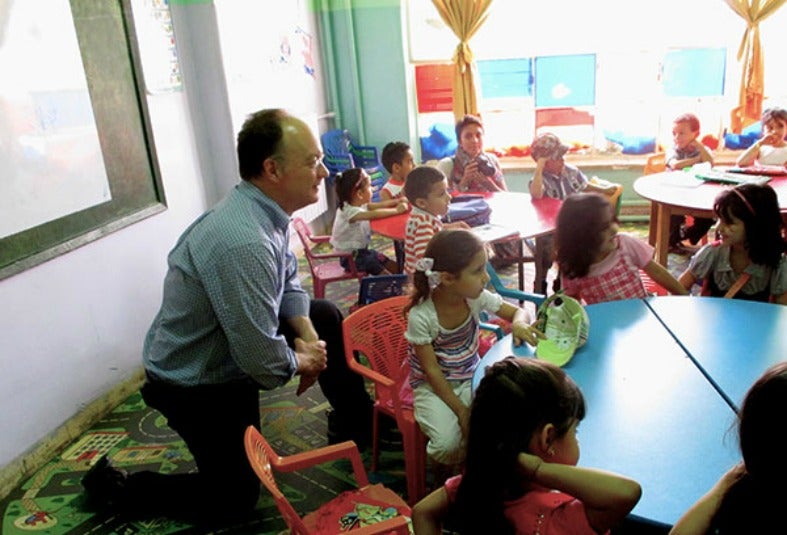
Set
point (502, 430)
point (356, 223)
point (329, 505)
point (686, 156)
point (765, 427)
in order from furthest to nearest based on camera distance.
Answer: point (686, 156)
point (356, 223)
point (329, 505)
point (502, 430)
point (765, 427)

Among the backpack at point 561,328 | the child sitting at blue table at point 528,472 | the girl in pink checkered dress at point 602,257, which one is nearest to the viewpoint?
the child sitting at blue table at point 528,472

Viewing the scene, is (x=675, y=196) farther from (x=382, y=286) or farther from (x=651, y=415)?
(x=651, y=415)

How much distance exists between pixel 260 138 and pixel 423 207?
3.72ft

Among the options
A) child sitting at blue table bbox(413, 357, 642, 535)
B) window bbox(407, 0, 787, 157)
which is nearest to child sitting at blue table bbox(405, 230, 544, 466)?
child sitting at blue table bbox(413, 357, 642, 535)

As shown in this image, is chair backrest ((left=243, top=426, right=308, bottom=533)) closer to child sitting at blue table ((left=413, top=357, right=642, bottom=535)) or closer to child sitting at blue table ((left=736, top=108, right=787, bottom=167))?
child sitting at blue table ((left=413, top=357, right=642, bottom=535))

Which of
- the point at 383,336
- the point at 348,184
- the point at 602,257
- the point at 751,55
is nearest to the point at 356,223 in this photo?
the point at 348,184

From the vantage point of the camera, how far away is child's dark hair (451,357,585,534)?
3.78ft

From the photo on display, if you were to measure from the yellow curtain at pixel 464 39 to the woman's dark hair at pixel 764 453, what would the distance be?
185 inches

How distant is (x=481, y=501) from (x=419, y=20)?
518 cm

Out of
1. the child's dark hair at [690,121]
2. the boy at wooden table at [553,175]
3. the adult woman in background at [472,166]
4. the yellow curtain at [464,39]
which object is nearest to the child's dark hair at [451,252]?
the boy at wooden table at [553,175]

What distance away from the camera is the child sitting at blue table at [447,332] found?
1885mm

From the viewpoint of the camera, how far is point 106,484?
7.42ft

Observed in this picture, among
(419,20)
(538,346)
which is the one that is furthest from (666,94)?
(538,346)

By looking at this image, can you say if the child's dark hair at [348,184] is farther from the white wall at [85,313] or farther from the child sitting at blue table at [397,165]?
the white wall at [85,313]
